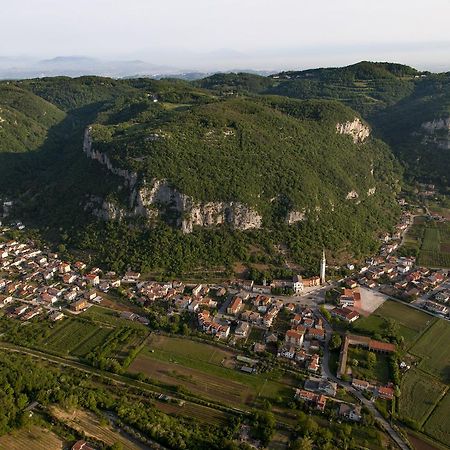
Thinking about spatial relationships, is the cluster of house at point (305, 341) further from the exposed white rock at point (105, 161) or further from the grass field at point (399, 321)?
the exposed white rock at point (105, 161)

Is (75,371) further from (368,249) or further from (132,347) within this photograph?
(368,249)

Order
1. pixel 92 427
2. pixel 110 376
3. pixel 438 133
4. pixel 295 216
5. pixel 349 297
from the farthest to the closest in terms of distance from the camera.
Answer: pixel 438 133
pixel 295 216
pixel 349 297
pixel 110 376
pixel 92 427

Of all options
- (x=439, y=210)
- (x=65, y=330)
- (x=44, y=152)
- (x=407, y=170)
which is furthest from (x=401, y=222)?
(x=44, y=152)

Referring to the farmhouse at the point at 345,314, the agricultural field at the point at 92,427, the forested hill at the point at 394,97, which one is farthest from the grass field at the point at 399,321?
the forested hill at the point at 394,97

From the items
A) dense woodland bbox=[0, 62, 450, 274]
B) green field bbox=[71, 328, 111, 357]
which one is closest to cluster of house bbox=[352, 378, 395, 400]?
dense woodland bbox=[0, 62, 450, 274]

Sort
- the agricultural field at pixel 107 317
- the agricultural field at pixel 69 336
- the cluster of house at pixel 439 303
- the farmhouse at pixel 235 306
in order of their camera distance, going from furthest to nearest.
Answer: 1. the cluster of house at pixel 439 303
2. the farmhouse at pixel 235 306
3. the agricultural field at pixel 107 317
4. the agricultural field at pixel 69 336

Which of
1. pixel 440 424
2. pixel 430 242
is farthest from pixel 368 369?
pixel 430 242

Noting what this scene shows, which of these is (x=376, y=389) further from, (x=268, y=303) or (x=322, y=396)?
(x=268, y=303)
